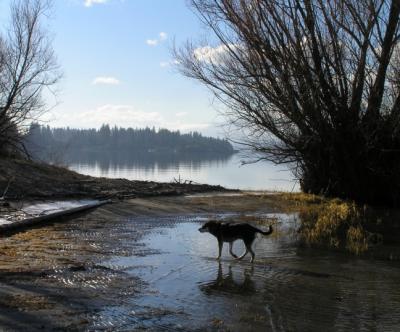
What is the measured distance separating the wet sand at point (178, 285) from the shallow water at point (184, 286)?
1 centimetres

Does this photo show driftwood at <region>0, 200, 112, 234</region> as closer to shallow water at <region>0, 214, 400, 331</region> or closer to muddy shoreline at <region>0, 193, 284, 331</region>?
muddy shoreline at <region>0, 193, 284, 331</region>

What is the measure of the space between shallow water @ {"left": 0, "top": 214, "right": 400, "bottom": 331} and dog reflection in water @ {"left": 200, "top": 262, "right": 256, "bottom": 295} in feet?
0.05

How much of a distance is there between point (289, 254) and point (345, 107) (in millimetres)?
9460

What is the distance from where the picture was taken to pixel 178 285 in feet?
26.3

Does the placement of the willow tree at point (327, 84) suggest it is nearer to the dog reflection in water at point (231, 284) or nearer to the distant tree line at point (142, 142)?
the dog reflection in water at point (231, 284)

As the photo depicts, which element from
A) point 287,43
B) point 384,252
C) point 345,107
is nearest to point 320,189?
point 345,107

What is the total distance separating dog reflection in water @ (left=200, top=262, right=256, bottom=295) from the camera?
25.8 feet

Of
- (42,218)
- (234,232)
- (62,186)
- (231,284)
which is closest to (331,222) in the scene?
(234,232)

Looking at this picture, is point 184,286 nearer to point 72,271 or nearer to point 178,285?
point 178,285

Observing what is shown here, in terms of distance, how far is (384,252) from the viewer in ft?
36.3

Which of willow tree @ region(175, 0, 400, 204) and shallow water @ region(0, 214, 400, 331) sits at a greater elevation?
willow tree @ region(175, 0, 400, 204)

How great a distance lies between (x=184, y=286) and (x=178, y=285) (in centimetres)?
10

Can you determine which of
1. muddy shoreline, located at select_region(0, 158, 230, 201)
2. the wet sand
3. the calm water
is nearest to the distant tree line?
the calm water

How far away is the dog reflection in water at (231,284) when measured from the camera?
785 centimetres
